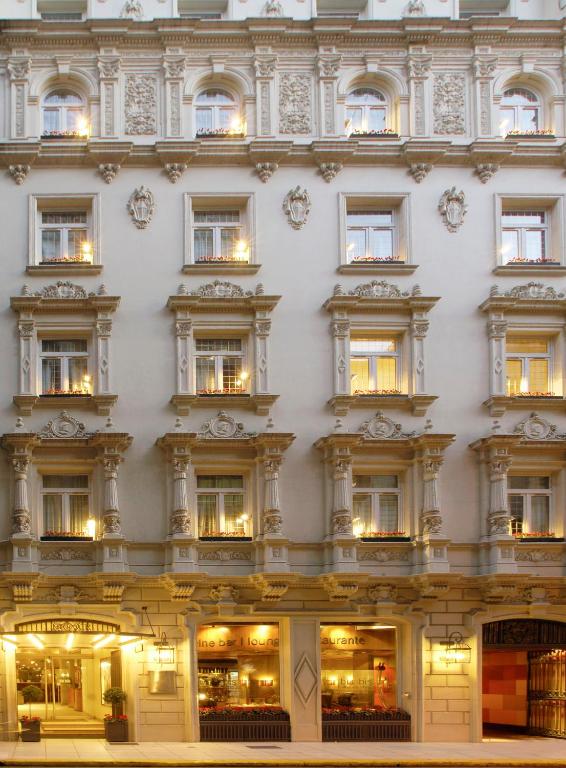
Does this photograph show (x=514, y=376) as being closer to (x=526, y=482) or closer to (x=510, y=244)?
(x=526, y=482)

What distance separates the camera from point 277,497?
114 ft

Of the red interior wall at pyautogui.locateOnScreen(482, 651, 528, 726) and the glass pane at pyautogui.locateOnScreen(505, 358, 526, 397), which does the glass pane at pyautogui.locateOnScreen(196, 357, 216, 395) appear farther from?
the red interior wall at pyautogui.locateOnScreen(482, 651, 528, 726)

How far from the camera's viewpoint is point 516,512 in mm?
35938

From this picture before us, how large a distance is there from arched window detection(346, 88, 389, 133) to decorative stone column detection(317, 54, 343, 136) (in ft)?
2.42

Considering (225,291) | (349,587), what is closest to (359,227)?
(225,291)

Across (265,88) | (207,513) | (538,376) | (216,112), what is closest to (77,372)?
(207,513)

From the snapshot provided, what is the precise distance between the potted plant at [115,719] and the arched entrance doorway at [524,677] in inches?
409

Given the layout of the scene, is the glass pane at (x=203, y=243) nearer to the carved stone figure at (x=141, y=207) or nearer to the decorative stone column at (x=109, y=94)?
the carved stone figure at (x=141, y=207)

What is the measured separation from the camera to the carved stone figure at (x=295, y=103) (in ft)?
120

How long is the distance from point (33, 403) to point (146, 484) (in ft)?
12.8

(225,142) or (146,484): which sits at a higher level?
(225,142)

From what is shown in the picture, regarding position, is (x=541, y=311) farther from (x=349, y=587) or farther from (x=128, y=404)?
(x=128, y=404)

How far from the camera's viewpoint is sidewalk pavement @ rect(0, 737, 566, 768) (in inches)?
1179

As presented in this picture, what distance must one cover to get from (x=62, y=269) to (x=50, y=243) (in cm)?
124
